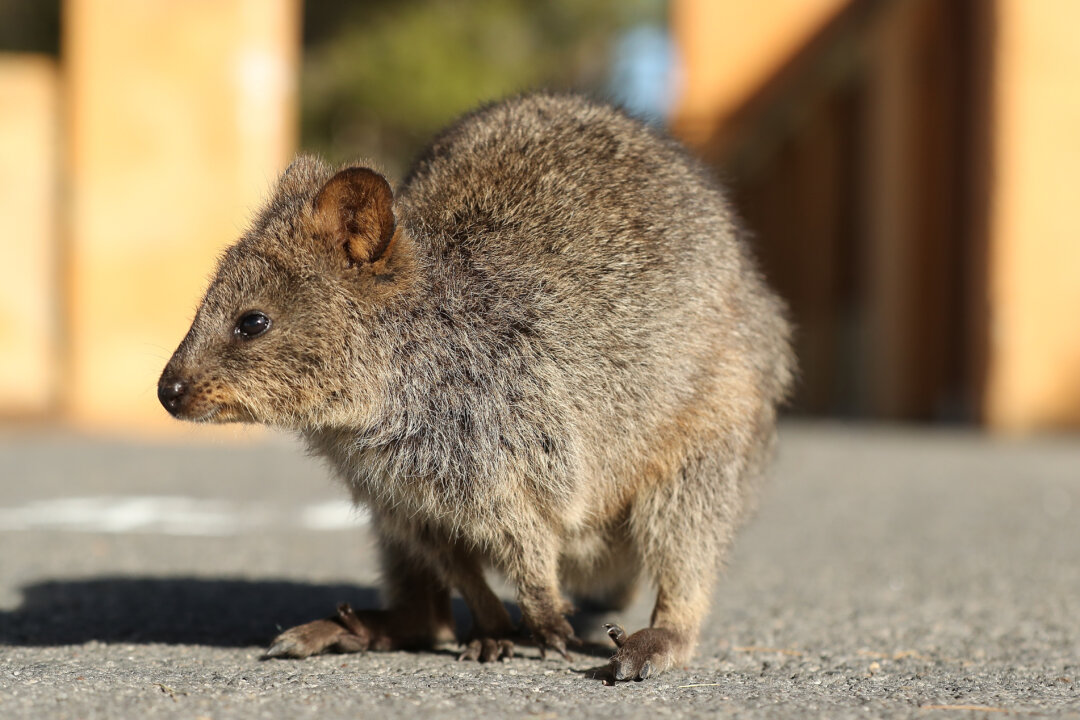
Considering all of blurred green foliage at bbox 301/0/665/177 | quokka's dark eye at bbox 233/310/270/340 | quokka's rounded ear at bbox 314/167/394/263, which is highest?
blurred green foliage at bbox 301/0/665/177

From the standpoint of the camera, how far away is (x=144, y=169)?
34.3 feet

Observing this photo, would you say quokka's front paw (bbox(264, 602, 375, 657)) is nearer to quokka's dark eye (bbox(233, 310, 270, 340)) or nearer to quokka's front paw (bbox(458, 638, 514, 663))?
quokka's front paw (bbox(458, 638, 514, 663))

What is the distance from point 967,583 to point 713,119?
10589 mm

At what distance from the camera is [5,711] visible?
102 inches

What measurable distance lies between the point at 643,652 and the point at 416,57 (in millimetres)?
15612

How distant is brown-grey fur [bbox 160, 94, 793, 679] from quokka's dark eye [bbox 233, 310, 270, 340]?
0.07ft

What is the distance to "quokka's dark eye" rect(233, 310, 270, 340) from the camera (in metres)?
3.46

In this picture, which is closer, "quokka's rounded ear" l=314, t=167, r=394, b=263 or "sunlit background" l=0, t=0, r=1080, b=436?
"quokka's rounded ear" l=314, t=167, r=394, b=263

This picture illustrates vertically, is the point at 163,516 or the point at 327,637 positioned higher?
the point at 327,637

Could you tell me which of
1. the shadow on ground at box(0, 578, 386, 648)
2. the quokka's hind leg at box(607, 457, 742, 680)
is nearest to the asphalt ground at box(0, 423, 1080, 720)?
the shadow on ground at box(0, 578, 386, 648)

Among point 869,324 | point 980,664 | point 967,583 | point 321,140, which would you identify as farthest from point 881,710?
point 321,140

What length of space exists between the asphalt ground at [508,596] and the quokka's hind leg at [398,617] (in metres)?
0.09

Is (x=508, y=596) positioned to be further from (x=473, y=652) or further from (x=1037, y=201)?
(x=1037, y=201)

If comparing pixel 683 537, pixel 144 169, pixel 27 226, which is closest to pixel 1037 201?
pixel 144 169
